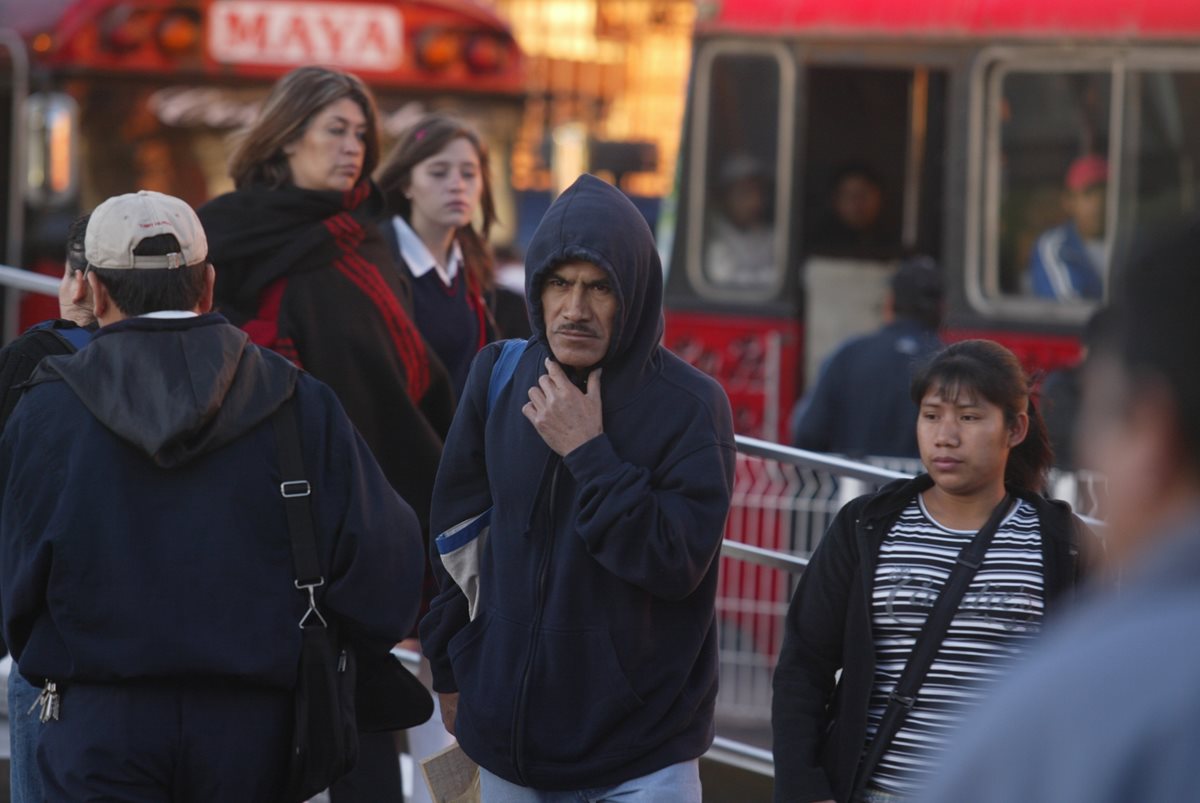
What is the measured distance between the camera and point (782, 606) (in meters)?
6.73

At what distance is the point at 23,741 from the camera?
370cm

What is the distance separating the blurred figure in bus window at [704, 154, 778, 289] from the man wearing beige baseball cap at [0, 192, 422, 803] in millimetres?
5594

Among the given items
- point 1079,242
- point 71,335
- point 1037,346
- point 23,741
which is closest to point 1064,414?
point 1037,346

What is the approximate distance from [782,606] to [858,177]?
10.9 feet

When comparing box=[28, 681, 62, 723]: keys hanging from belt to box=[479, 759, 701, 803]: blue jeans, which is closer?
box=[28, 681, 62, 723]: keys hanging from belt

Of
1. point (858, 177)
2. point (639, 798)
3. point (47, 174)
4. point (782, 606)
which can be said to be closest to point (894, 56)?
point (858, 177)

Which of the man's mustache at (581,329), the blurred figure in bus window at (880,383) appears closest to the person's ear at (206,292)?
the man's mustache at (581,329)

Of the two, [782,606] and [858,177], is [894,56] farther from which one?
[782,606]

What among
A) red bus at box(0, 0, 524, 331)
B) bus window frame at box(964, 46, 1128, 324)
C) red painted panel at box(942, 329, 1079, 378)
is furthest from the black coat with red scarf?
red bus at box(0, 0, 524, 331)

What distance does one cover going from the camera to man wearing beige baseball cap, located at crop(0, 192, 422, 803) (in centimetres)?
306

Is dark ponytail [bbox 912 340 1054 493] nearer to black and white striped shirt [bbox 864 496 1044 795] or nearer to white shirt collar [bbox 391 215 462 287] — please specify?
black and white striped shirt [bbox 864 496 1044 795]

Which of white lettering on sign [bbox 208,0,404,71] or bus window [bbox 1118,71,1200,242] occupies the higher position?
white lettering on sign [bbox 208,0,404,71]

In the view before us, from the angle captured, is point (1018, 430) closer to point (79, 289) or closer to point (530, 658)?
point (530, 658)

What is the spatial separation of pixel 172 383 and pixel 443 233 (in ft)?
6.35
